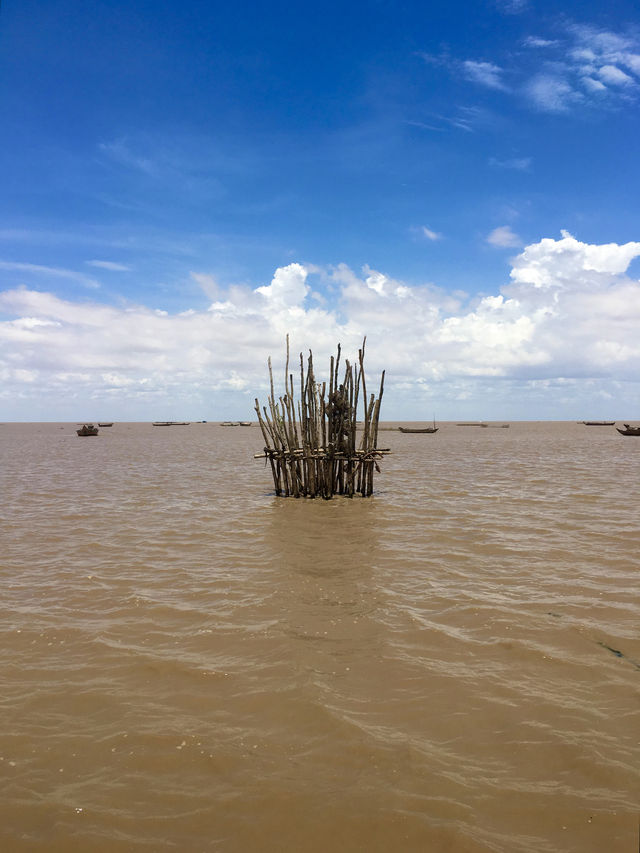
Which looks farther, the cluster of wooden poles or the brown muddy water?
the cluster of wooden poles

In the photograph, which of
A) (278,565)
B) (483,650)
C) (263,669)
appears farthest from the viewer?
(278,565)

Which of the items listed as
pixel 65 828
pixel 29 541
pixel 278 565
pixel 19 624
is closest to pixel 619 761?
pixel 65 828

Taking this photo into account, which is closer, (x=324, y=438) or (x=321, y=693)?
(x=321, y=693)

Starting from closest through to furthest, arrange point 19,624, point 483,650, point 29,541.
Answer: point 483,650 < point 19,624 < point 29,541

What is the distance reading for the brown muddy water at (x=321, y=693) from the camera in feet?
10.0

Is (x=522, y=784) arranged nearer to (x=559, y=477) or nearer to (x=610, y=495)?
(x=610, y=495)

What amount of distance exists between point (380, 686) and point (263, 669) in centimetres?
112

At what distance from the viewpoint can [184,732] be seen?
12.7ft

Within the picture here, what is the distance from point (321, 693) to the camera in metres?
4.41

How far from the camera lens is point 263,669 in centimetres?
484

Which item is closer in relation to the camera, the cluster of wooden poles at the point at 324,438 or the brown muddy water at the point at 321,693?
the brown muddy water at the point at 321,693

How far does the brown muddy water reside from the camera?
305 centimetres

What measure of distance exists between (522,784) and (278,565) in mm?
5404

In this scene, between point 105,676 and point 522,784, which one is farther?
point 105,676
